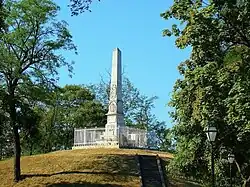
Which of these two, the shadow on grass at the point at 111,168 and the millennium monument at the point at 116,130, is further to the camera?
the millennium monument at the point at 116,130

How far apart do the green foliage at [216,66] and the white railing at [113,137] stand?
18.1 m

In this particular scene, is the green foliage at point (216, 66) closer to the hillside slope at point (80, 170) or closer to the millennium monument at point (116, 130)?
the hillside slope at point (80, 170)

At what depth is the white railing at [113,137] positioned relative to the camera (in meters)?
35.5

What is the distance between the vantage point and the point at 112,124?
3609cm

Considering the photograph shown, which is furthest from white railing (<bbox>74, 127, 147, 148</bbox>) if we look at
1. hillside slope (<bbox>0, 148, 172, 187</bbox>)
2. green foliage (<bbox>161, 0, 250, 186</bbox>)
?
green foliage (<bbox>161, 0, 250, 186</bbox>)

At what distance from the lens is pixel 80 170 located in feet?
92.6

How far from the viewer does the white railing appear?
35500mm

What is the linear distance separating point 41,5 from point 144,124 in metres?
29.2

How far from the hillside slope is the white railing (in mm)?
2906

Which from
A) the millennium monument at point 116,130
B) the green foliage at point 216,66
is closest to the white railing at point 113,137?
the millennium monument at point 116,130

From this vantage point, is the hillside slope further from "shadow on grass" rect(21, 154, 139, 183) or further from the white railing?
the white railing

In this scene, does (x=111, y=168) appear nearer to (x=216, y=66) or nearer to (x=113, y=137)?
(x=113, y=137)

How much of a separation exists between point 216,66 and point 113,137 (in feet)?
67.3

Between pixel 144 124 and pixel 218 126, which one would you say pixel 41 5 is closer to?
pixel 218 126
